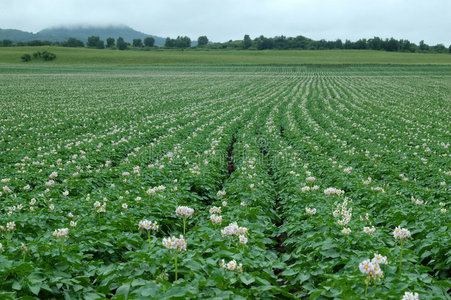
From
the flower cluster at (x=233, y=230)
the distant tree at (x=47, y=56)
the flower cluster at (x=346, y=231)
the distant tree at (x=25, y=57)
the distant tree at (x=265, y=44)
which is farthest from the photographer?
the distant tree at (x=265, y=44)

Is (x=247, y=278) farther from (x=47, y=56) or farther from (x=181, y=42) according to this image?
(x=181, y=42)

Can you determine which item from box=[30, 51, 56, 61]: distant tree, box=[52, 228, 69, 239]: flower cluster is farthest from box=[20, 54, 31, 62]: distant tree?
box=[52, 228, 69, 239]: flower cluster

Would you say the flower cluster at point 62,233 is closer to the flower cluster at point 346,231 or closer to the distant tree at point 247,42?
the flower cluster at point 346,231

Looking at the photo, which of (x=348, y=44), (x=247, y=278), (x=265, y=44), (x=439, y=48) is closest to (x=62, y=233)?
(x=247, y=278)

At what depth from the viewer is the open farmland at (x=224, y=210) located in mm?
4230

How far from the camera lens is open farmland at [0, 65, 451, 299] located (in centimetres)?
423

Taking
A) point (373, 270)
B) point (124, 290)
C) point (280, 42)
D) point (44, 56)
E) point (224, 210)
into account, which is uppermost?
point (280, 42)

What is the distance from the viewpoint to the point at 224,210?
748cm

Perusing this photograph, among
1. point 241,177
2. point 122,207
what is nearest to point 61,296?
point 122,207

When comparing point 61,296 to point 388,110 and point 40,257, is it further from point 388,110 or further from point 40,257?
point 388,110

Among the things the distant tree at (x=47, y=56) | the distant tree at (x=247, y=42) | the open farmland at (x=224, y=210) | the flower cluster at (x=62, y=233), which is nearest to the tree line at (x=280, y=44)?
the distant tree at (x=247, y=42)

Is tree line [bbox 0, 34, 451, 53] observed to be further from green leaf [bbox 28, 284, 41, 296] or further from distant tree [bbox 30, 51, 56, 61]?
green leaf [bbox 28, 284, 41, 296]

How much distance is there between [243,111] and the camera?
81.4 ft

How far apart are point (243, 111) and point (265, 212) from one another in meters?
17.5
